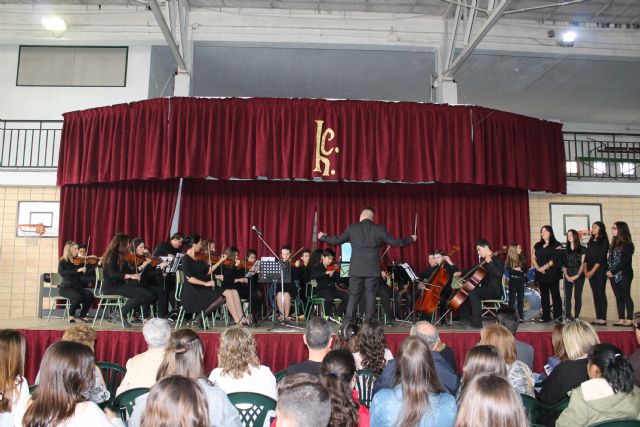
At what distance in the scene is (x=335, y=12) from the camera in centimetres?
1285

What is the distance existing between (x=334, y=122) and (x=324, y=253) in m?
2.47

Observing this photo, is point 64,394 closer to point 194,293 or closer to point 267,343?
point 267,343

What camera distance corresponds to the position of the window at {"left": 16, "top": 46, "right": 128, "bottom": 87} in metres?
12.9

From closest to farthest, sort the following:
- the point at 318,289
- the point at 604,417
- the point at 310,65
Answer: the point at 604,417 → the point at 318,289 → the point at 310,65

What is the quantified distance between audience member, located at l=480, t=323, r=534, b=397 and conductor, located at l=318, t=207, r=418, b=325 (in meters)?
3.57

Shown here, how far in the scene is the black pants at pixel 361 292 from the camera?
25.5 feet

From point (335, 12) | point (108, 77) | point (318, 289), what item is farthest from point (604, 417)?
point (108, 77)

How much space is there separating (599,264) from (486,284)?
190 cm

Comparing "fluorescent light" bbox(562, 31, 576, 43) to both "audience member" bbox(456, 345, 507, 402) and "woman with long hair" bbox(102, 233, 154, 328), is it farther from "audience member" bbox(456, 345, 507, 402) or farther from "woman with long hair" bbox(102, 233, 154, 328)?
"audience member" bbox(456, 345, 507, 402)

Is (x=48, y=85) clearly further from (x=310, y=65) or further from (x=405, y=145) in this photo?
(x=405, y=145)

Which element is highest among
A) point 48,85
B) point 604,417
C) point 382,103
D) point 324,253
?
point 48,85

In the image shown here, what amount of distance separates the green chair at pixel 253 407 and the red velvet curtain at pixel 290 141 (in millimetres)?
6837

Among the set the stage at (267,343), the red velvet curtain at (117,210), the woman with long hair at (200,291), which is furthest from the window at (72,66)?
the stage at (267,343)

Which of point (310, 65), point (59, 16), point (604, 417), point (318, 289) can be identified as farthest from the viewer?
point (310, 65)
